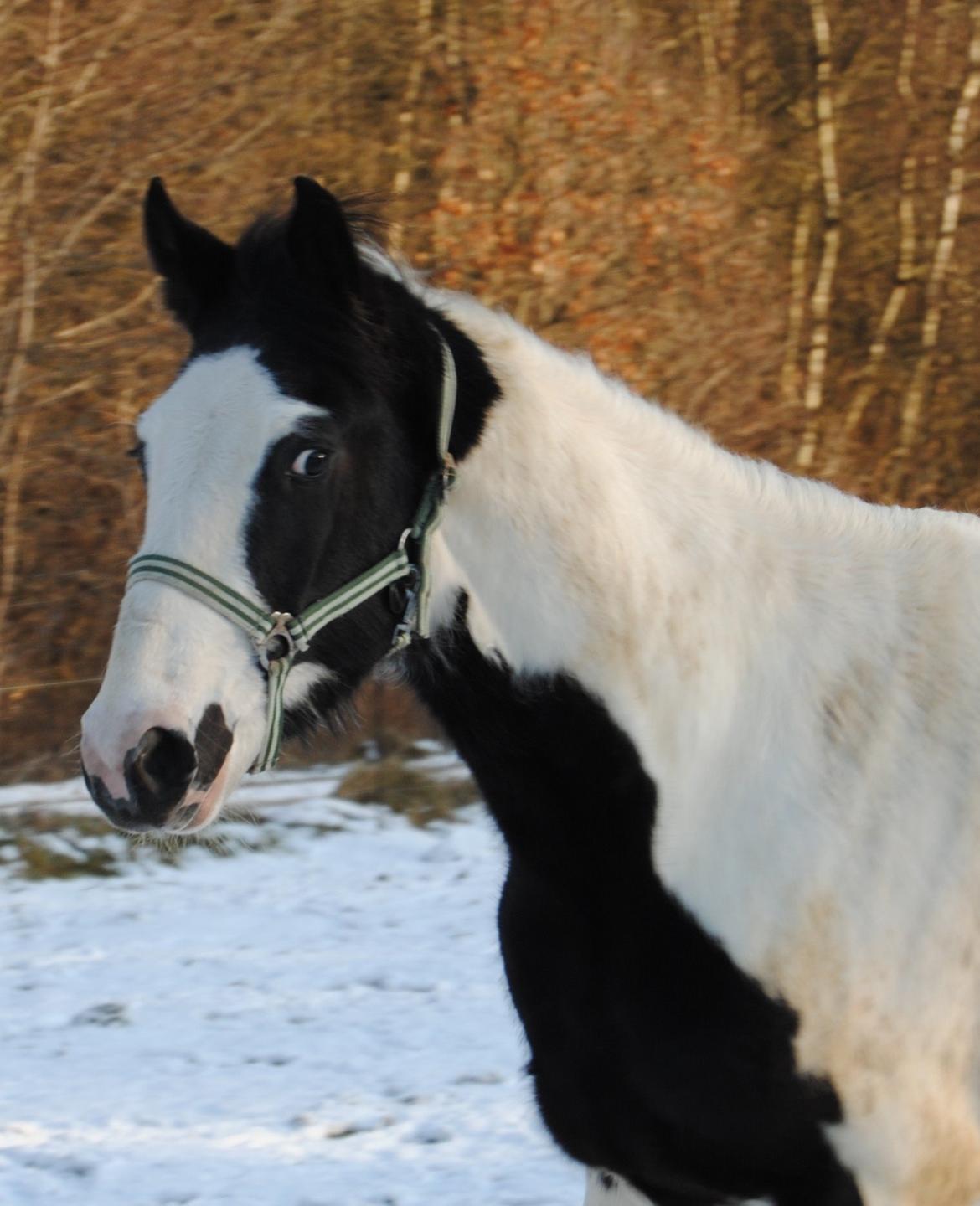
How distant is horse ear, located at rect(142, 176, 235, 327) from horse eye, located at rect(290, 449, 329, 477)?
0.39 m

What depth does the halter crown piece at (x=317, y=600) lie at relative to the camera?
221 centimetres

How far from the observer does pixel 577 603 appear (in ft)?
7.88

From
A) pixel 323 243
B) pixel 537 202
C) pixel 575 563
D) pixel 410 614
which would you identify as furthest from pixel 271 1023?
→ pixel 537 202

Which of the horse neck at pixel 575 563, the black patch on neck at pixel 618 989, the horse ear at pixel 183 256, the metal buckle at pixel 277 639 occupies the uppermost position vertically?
the horse ear at pixel 183 256

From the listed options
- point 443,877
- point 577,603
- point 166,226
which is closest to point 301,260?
point 166,226

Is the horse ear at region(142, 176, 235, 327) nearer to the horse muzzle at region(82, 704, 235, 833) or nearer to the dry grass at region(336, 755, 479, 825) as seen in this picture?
the horse muzzle at region(82, 704, 235, 833)

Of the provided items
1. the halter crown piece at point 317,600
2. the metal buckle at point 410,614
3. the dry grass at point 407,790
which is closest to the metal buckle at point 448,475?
the halter crown piece at point 317,600

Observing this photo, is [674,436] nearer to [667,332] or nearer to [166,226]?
[166,226]

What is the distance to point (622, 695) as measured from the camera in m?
2.41

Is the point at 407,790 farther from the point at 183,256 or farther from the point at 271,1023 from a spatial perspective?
the point at 183,256

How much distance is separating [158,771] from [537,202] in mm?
6840

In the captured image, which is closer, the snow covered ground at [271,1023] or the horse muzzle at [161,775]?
the horse muzzle at [161,775]

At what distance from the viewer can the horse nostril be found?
213cm

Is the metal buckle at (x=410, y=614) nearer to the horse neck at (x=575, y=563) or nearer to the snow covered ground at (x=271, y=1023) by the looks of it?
the horse neck at (x=575, y=563)
